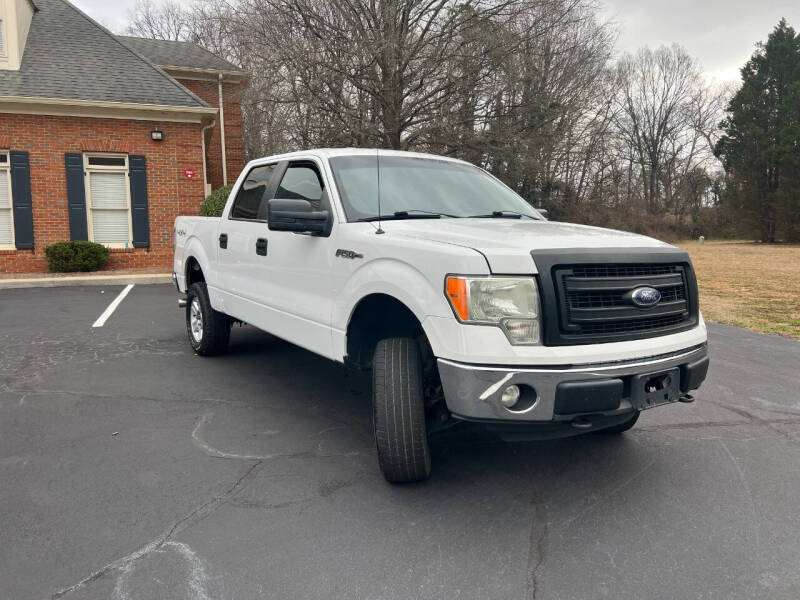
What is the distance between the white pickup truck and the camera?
3.08 meters

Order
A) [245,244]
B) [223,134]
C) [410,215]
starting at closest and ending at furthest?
[410,215] → [245,244] → [223,134]

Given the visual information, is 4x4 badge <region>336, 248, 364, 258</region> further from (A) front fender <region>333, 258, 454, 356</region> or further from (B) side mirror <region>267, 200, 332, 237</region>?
(B) side mirror <region>267, 200, 332, 237</region>

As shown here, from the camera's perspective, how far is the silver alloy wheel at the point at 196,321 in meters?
6.63

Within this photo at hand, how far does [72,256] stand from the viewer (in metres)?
14.5

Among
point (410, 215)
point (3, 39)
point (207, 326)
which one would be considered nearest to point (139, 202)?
point (3, 39)

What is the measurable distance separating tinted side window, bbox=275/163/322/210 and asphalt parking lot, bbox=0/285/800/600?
1622 mm

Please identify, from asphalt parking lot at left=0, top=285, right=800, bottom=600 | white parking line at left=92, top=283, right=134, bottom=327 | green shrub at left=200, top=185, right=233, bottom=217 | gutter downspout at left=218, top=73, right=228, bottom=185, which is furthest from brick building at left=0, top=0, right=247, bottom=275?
asphalt parking lot at left=0, top=285, right=800, bottom=600

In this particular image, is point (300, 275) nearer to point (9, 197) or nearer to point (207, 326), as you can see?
point (207, 326)

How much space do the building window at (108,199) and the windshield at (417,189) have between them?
1251 cm

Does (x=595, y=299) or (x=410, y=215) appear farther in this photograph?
(x=410, y=215)

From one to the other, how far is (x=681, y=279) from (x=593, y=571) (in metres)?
1.76

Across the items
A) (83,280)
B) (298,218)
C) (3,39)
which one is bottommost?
(83,280)

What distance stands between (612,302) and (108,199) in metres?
14.8

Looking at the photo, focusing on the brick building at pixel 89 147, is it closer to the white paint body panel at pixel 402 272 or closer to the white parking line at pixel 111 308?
the white parking line at pixel 111 308
